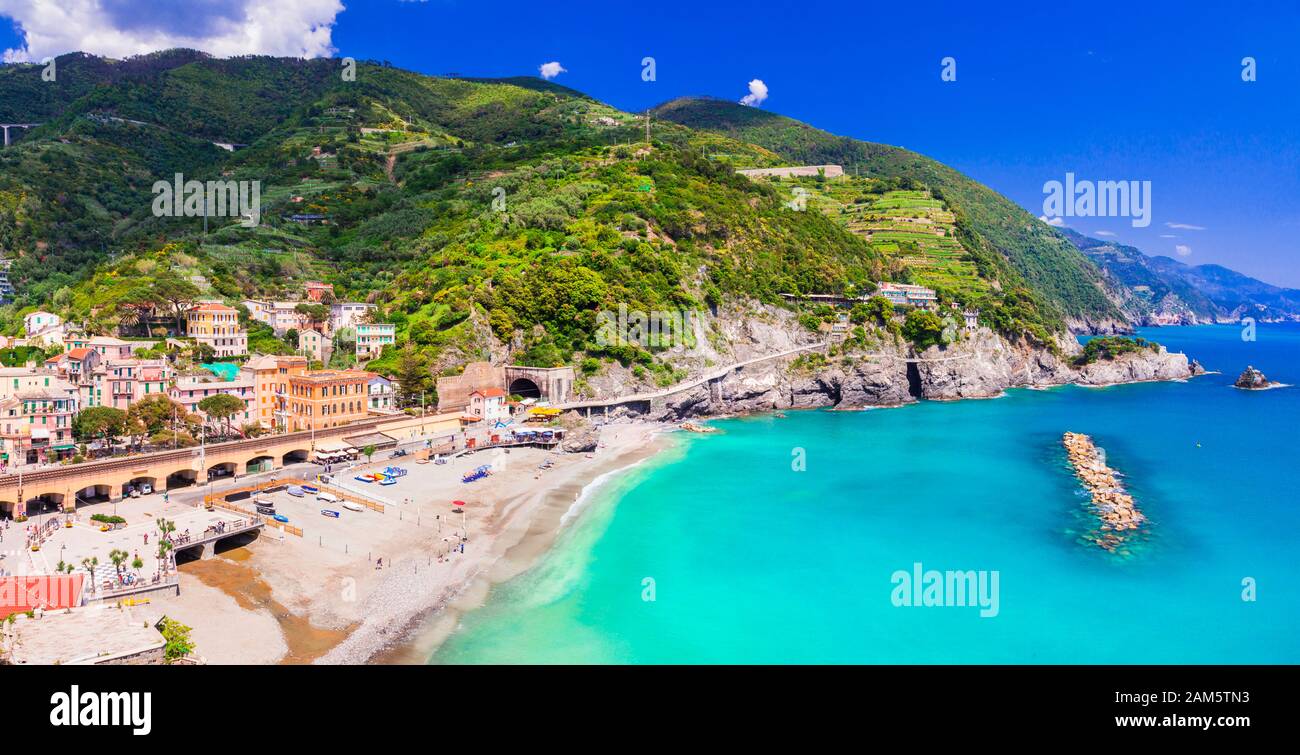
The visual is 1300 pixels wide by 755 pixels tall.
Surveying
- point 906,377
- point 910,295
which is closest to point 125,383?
point 906,377

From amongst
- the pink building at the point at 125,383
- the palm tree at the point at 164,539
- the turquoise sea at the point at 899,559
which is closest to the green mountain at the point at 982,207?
the turquoise sea at the point at 899,559

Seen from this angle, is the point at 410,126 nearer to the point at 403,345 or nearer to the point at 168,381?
the point at 403,345

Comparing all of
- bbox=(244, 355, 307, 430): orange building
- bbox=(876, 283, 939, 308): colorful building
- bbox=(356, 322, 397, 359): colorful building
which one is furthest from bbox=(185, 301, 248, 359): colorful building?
bbox=(876, 283, 939, 308): colorful building

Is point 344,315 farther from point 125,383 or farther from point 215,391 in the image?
point 125,383

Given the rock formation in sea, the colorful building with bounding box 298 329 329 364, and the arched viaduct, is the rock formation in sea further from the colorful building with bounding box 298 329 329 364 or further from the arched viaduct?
the colorful building with bounding box 298 329 329 364
